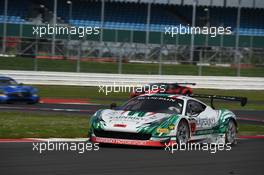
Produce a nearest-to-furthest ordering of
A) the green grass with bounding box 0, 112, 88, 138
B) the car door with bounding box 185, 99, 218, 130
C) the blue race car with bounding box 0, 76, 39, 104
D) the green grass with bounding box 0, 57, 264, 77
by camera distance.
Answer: the car door with bounding box 185, 99, 218, 130 < the green grass with bounding box 0, 112, 88, 138 < the blue race car with bounding box 0, 76, 39, 104 < the green grass with bounding box 0, 57, 264, 77

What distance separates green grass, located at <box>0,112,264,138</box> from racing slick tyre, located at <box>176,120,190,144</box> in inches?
121

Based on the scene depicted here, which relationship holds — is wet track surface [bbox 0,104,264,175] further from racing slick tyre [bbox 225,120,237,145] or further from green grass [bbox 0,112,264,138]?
green grass [bbox 0,112,264,138]

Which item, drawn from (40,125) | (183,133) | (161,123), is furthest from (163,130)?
(40,125)

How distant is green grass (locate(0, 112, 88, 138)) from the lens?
48.6 feet

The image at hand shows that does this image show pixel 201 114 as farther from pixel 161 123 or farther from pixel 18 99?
pixel 18 99

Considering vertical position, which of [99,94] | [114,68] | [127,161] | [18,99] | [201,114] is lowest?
[99,94]

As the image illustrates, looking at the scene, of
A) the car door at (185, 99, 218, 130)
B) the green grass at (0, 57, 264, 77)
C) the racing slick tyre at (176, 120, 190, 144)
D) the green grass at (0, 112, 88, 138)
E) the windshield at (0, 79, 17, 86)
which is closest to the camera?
the racing slick tyre at (176, 120, 190, 144)

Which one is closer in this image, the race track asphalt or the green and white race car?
the race track asphalt

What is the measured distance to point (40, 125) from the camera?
659 inches

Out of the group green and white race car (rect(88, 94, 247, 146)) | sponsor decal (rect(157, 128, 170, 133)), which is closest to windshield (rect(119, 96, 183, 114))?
green and white race car (rect(88, 94, 247, 146))

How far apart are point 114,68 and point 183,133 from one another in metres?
28.6

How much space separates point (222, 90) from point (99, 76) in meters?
7.66

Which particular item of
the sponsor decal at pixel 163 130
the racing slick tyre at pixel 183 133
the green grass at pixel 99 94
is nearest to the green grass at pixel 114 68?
the green grass at pixel 99 94

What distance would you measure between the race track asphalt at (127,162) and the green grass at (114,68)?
2662cm
